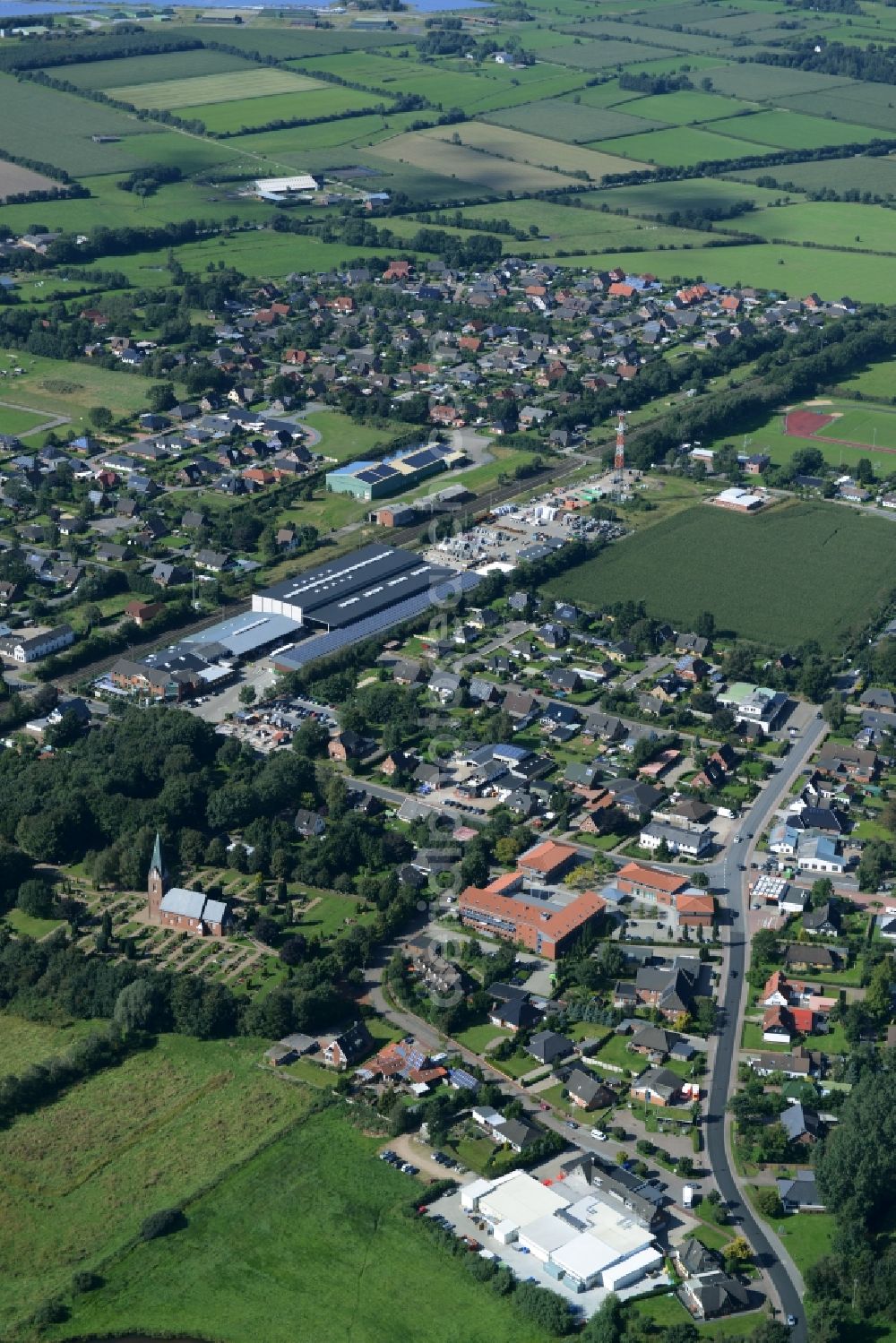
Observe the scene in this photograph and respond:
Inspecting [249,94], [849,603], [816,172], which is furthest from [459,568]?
[249,94]

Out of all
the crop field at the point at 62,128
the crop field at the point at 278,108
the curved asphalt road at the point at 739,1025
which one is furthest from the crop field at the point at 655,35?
the curved asphalt road at the point at 739,1025

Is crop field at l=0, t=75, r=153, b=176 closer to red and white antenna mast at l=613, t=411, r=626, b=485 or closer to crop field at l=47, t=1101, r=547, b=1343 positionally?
red and white antenna mast at l=613, t=411, r=626, b=485

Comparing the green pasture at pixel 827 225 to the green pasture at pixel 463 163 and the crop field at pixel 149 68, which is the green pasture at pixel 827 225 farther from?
the crop field at pixel 149 68

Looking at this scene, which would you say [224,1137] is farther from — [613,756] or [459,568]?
[459,568]

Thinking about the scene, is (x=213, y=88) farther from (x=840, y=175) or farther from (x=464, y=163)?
(x=840, y=175)

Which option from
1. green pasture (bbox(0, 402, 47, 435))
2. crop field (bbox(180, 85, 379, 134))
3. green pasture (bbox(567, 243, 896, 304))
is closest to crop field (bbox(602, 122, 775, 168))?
green pasture (bbox(567, 243, 896, 304))
